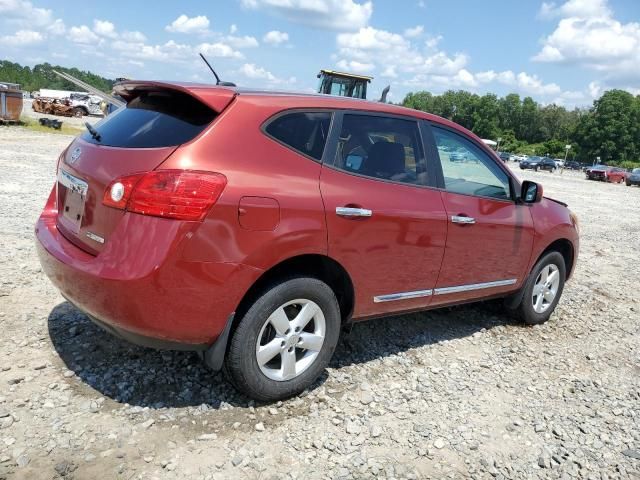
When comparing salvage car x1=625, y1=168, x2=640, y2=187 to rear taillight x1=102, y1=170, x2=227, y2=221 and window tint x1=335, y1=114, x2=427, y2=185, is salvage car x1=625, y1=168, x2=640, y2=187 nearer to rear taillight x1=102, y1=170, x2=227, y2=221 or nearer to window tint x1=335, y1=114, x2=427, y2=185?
window tint x1=335, y1=114, x2=427, y2=185

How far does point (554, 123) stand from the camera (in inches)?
4633

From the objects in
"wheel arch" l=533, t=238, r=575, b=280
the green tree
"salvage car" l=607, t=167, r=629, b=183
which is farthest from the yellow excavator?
the green tree

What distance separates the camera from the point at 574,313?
18.7 feet

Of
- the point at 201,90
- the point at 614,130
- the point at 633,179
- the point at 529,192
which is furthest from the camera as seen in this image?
the point at 614,130

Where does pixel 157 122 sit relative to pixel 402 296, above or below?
above

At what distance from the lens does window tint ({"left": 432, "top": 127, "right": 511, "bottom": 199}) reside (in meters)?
4.00

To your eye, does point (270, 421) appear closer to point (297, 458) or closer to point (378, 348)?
point (297, 458)

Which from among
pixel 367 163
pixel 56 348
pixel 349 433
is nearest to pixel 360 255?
pixel 367 163

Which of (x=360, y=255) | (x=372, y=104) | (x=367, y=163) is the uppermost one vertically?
(x=372, y=104)

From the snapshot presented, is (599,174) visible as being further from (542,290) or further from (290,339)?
(290,339)

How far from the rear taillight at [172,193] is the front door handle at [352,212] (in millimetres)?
781

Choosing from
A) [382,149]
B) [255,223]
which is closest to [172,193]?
[255,223]

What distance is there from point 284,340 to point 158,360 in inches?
38.5

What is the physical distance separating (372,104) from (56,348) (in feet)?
8.92
